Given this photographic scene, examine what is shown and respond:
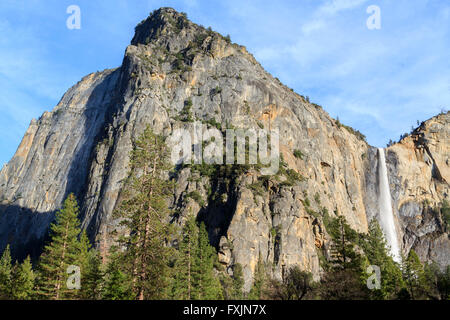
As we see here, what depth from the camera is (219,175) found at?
73.0m

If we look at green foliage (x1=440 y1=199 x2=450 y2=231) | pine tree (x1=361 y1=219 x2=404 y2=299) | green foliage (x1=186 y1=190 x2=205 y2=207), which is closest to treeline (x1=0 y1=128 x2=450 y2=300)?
pine tree (x1=361 y1=219 x2=404 y2=299)

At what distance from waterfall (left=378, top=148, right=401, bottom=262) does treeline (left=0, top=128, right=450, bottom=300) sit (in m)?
41.0

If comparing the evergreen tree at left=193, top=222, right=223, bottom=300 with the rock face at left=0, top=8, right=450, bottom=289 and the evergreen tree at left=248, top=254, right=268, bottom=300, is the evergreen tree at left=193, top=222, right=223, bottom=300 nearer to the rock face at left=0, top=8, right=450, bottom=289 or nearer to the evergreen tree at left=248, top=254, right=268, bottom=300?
the evergreen tree at left=248, top=254, right=268, bottom=300

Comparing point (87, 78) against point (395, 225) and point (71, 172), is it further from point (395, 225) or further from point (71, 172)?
point (395, 225)

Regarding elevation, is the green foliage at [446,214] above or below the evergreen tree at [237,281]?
above

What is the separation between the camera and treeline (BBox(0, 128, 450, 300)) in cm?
2858

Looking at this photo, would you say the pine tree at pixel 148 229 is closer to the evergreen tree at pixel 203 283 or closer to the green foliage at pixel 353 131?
the evergreen tree at pixel 203 283

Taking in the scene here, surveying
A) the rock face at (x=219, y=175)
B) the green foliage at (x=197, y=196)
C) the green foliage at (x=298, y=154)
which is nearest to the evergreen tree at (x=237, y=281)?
the rock face at (x=219, y=175)

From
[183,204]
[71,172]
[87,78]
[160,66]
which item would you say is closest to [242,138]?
[183,204]

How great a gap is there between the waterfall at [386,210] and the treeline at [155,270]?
41.0 meters

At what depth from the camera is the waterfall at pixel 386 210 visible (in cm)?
9809

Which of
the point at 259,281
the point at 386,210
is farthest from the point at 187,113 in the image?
the point at 386,210

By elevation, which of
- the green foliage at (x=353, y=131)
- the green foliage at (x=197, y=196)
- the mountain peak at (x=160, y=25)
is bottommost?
the green foliage at (x=197, y=196)

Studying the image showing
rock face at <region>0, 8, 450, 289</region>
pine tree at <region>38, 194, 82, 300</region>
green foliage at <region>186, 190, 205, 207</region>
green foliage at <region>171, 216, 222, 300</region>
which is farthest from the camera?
green foliage at <region>186, 190, 205, 207</region>
